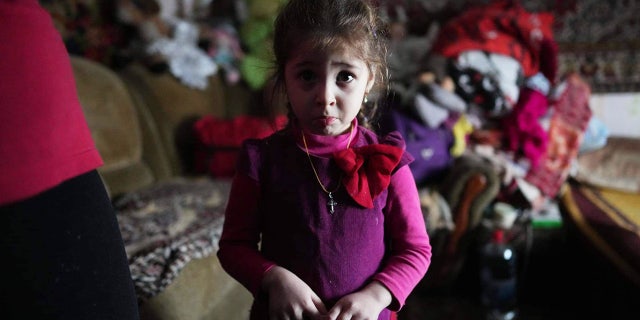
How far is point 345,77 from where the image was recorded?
2.14ft

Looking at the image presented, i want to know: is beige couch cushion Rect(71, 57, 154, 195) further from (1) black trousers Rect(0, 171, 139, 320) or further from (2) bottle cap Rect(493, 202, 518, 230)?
(2) bottle cap Rect(493, 202, 518, 230)

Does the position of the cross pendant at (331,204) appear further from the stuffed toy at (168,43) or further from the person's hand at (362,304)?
the stuffed toy at (168,43)

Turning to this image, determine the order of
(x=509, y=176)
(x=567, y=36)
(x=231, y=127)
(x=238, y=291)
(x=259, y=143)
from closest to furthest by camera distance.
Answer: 1. (x=259, y=143)
2. (x=238, y=291)
3. (x=509, y=176)
4. (x=231, y=127)
5. (x=567, y=36)

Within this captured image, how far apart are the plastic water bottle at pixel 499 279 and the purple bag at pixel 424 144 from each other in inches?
14.9

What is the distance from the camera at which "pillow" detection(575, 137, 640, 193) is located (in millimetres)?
1934

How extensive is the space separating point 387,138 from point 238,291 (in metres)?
0.87

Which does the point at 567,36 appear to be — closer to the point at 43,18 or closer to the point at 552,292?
the point at 552,292

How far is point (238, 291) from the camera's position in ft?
4.54

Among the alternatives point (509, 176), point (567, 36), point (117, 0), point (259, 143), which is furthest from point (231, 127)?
point (567, 36)

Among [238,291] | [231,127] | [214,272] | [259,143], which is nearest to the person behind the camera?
[259,143]

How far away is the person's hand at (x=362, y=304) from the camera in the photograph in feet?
2.04

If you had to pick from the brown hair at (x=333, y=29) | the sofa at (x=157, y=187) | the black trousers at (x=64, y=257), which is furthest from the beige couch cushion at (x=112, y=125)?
the brown hair at (x=333, y=29)

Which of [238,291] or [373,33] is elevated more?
[373,33]

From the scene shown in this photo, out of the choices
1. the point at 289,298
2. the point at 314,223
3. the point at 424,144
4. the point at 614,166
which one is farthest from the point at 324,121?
the point at 614,166
